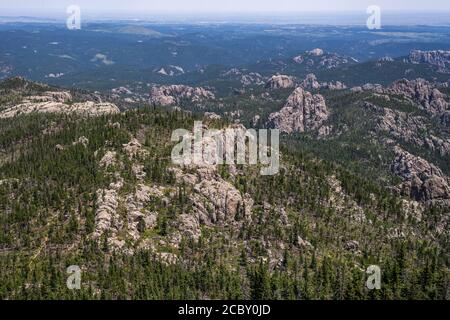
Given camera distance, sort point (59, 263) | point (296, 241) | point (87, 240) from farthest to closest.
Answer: point (296, 241)
point (87, 240)
point (59, 263)

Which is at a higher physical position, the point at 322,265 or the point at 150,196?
the point at 150,196

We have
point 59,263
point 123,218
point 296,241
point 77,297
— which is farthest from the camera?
point 296,241
